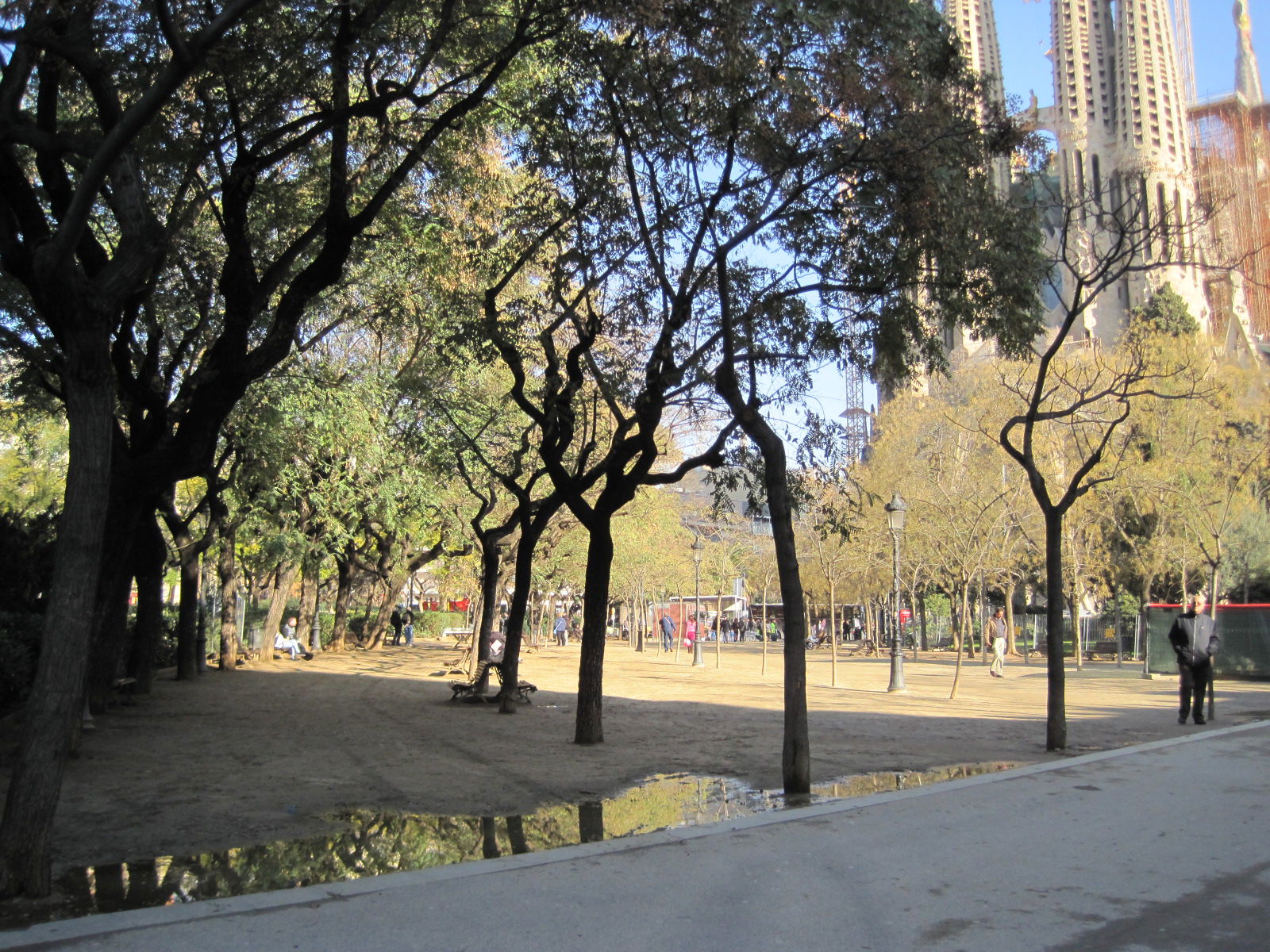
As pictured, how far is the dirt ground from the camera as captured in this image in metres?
8.94

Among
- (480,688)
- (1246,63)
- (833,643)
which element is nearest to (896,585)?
(833,643)

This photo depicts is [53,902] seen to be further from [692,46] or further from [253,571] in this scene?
[253,571]

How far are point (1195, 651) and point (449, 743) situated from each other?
35.0 ft

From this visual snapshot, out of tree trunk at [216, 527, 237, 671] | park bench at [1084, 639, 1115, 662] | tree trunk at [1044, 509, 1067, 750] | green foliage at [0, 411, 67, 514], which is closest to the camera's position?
tree trunk at [1044, 509, 1067, 750]

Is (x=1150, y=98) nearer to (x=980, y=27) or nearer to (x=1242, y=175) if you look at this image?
(x=1242, y=175)

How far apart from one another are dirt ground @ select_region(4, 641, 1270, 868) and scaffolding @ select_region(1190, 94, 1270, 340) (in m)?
62.5

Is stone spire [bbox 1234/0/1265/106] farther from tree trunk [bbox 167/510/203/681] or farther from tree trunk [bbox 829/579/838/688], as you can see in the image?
tree trunk [bbox 167/510/203/681]

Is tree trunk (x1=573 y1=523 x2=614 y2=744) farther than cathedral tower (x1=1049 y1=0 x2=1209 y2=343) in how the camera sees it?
No

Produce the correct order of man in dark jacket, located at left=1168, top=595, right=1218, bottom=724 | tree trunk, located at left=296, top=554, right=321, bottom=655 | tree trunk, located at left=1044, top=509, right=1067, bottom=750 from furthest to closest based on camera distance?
tree trunk, located at left=296, top=554, right=321, bottom=655
man in dark jacket, located at left=1168, top=595, right=1218, bottom=724
tree trunk, located at left=1044, top=509, right=1067, bottom=750

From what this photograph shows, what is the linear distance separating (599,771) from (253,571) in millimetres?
34611

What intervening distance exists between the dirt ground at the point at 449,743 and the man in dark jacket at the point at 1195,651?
504mm

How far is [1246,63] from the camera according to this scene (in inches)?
4783

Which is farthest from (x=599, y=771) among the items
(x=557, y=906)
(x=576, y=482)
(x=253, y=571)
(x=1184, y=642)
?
(x=253, y=571)

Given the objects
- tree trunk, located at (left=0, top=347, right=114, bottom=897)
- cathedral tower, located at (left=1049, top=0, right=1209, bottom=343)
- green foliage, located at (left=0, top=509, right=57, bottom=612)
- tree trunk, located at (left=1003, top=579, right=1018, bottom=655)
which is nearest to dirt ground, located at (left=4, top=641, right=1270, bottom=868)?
tree trunk, located at (left=0, top=347, right=114, bottom=897)
